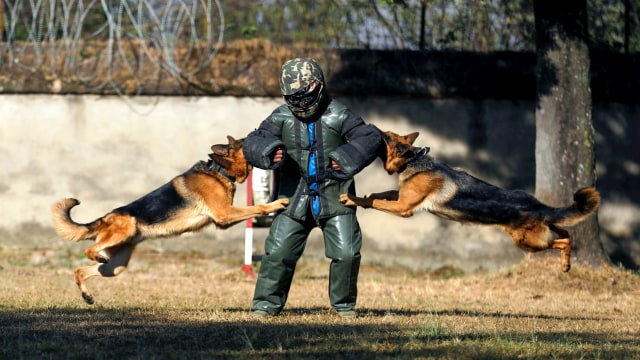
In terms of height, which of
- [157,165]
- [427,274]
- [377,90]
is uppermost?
[377,90]

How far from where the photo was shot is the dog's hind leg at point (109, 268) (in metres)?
8.41

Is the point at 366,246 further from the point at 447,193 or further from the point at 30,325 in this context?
the point at 30,325

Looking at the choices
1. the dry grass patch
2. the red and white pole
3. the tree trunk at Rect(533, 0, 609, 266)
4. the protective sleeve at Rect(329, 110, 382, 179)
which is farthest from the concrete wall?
the protective sleeve at Rect(329, 110, 382, 179)

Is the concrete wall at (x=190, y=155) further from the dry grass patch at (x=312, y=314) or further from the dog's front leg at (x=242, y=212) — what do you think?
the dog's front leg at (x=242, y=212)

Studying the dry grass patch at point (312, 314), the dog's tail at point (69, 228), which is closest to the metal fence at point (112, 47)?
the dry grass patch at point (312, 314)

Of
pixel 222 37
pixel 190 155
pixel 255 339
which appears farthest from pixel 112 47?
pixel 255 339

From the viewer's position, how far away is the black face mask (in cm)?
751

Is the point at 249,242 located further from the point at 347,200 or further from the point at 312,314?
the point at 347,200

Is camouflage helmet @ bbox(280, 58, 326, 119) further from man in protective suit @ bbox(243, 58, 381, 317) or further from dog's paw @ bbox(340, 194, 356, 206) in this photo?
dog's paw @ bbox(340, 194, 356, 206)

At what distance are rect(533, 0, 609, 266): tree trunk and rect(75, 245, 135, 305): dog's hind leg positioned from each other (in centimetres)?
500

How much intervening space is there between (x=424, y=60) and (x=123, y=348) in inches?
296

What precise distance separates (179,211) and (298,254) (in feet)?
3.30

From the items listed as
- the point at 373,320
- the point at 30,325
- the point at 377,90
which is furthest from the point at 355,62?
the point at 30,325

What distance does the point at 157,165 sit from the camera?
42.7 ft
